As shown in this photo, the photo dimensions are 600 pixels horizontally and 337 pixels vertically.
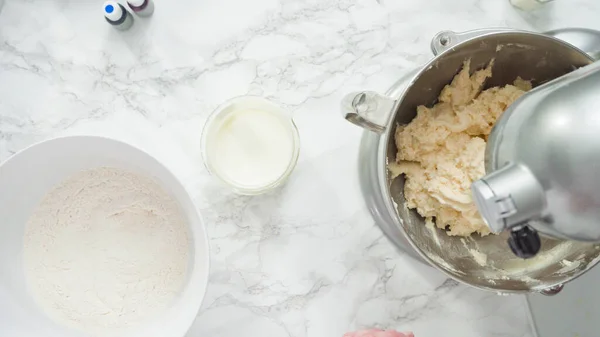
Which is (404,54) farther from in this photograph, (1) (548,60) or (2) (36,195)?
(2) (36,195)

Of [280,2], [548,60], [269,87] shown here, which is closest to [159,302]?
[269,87]

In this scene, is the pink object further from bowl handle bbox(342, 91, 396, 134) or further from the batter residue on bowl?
bowl handle bbox(342, 91, 396, 134)

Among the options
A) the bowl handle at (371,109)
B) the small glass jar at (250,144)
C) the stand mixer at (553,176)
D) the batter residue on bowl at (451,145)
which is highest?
the stand mixer at (553,176)

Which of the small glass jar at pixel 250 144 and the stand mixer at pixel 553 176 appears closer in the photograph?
the stand mixer at pixel 553 176

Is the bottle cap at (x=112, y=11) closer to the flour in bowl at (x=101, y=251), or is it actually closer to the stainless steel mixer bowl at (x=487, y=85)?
the flour in bowl at (x=101, y=251)

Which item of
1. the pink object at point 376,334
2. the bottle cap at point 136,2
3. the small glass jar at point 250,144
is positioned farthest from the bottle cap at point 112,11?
the pink object at point 376,334
